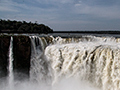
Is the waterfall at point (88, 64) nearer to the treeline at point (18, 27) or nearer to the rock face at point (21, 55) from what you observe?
the rock face at point (21, 55)

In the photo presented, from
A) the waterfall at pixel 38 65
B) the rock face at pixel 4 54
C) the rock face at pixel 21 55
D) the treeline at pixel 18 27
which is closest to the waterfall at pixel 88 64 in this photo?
the waterfall at pixel 38 65

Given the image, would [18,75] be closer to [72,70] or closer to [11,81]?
[11,81]

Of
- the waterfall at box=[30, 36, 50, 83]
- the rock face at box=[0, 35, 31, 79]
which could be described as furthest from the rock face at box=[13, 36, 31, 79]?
the waterfall at box=[30, 36, 50, 83]

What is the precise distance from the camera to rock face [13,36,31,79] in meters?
9.62

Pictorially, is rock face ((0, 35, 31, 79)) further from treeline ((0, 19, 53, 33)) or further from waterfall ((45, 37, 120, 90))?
treeline ((0, 19, 53, 33))

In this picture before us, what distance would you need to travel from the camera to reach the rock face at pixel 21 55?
31.6 ft

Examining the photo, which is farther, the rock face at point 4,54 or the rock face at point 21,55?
the rock face at point 21,55

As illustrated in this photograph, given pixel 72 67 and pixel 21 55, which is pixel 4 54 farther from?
pixel 72 67

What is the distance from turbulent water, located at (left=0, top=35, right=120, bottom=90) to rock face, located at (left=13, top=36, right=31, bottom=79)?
35 centimetres

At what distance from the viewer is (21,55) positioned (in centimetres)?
980

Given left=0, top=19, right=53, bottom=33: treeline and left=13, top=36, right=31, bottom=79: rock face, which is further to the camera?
left=0, top=19, right=53, bottom=33: treeline

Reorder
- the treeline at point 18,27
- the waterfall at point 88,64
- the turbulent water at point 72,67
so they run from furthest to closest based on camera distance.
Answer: the treeline at point 18,27
the turbulent water at point 72,67
the waterfall at point 88,64

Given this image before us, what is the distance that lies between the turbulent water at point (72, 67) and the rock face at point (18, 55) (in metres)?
0.38

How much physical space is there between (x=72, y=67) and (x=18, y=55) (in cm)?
419
